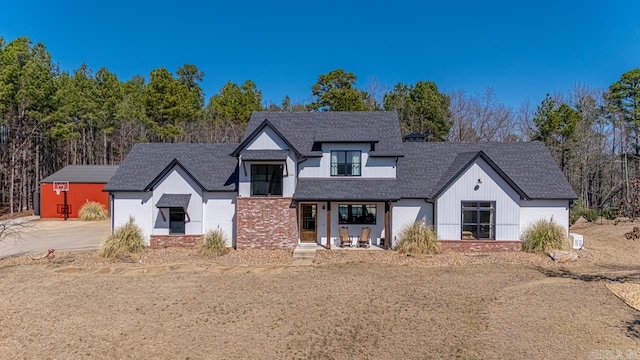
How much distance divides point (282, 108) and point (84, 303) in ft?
146

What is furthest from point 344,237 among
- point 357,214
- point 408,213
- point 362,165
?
point 362,165

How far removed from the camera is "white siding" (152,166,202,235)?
18.5 metres

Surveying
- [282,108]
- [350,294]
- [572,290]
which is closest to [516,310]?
[572,290]

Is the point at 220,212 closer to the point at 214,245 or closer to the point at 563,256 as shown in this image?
the point at 214,245

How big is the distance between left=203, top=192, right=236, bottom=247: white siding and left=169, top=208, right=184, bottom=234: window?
116cm

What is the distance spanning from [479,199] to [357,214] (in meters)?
6.14

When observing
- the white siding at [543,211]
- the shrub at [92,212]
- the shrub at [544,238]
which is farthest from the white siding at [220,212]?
the shrub at [92,212]

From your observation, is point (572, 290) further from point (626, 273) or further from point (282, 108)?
point (282, 108)

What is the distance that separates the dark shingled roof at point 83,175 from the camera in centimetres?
2975

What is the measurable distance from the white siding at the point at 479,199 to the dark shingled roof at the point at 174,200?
42.0 feet

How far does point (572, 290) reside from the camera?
37.8 feet

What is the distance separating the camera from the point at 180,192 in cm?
1866

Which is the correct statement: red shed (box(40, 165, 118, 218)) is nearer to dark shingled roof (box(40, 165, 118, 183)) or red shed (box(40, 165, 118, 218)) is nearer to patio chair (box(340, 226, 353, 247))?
dark shingled roof (box(40, 165, 118, 183))

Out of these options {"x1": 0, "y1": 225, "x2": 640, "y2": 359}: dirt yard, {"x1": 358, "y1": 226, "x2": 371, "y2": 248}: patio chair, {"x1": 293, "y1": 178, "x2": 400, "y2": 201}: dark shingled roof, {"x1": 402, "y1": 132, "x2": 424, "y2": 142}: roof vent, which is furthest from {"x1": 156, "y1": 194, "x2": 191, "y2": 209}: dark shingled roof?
{"x1": 402, "y1": 132, "x2": 424, "y2": 142}: roof vent
